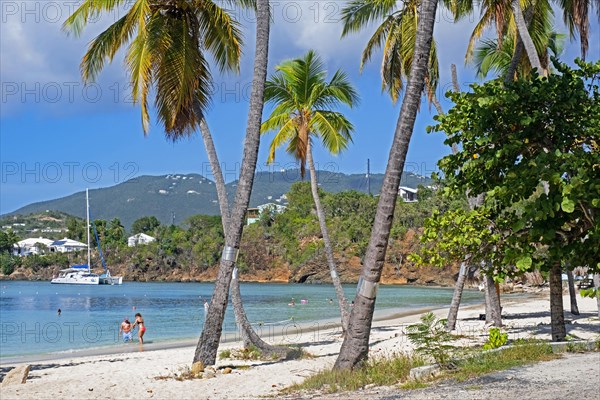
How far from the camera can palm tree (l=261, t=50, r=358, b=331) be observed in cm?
2175

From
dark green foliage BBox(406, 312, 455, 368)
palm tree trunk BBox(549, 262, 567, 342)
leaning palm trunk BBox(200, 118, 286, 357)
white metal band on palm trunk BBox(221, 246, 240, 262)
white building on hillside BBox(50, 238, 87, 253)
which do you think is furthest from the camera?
white building on hillside BBox(50, 238, 87, 253)

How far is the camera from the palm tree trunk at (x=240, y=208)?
13.6 metres

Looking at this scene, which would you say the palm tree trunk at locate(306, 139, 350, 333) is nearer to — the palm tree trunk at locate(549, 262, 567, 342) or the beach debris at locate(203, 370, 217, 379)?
the palm tree trunk at locate(549, 262, 567, 342)

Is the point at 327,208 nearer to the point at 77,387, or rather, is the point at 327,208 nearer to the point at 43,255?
the point at 43,255

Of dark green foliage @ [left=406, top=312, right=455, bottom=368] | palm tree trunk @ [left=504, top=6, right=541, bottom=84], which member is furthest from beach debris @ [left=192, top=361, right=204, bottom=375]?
palm tree trunk @ [left=504, top=6, right=541, bottom=84]

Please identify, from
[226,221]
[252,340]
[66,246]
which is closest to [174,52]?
[226,221]

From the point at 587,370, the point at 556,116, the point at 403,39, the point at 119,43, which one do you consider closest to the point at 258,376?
the point at 587,370

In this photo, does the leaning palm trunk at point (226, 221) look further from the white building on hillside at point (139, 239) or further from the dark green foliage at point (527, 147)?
the white building on hillside at point (139, 239)

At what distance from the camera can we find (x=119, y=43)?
635 inches

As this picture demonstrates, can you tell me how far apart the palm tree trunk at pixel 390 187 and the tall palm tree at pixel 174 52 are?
475 centimetres

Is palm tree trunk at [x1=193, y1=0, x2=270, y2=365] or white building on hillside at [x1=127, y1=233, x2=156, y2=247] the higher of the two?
white building on hillside at [x1=127, y1=233, x2=156, y2=247]

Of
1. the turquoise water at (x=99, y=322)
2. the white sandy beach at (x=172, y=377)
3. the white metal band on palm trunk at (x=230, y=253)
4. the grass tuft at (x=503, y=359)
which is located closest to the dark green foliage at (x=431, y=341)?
the grass tuft at (x=503, y=359)

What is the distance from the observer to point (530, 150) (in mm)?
10250

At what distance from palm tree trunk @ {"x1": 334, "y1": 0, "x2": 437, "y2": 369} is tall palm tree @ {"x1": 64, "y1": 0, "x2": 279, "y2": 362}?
4.75 m
